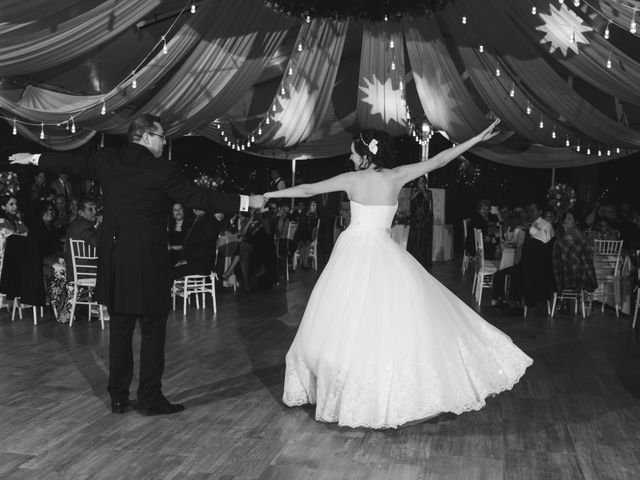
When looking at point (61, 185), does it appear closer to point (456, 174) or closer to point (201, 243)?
point (201, 243)

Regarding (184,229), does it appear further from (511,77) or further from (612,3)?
(612,3)

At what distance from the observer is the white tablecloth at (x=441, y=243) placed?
13.5m

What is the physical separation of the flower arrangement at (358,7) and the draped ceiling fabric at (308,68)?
2.92 ft

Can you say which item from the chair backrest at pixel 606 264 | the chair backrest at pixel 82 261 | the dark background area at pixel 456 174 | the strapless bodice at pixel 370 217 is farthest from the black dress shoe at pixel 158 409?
the dark background area at pixel 456 174

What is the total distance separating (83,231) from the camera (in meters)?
6.42

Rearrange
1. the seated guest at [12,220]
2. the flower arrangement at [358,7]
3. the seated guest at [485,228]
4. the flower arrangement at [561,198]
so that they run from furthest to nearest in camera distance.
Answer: the flower arrangement at [561,198]
the seated guest at [485,228]
the seated guest at [12,220]
the flower arrangement at [358,7]

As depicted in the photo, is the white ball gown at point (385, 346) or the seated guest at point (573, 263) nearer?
the white ball gown at point (385, 346)

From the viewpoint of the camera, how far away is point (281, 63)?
31.5 ft

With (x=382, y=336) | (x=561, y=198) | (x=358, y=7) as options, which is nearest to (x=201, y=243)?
(x=358, y=7)

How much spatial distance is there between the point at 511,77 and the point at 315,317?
4.68 metres

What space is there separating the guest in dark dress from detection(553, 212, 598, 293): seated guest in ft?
14.5

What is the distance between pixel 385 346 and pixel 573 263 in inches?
171

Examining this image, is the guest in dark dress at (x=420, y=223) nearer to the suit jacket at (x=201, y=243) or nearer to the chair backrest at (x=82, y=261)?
the suit jacket at (x=201, y=243)

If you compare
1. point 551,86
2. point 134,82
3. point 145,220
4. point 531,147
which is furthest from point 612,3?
point 531,147
